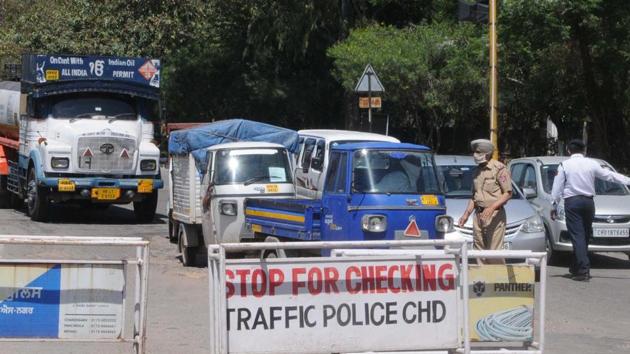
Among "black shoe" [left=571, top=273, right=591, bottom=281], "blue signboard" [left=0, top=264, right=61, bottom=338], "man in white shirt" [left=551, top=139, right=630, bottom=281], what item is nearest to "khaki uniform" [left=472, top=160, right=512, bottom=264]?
"man in white shirt" [left=551, top=139, right=630, bottom=281]

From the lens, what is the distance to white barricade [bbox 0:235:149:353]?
764 cm

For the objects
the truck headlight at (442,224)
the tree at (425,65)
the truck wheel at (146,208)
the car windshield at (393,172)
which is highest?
the tree at (425,65)

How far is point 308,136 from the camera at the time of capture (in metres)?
17.4

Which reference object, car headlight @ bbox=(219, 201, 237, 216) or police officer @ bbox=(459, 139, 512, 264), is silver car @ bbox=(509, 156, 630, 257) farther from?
car headlight @ bbox=(219, 201, 237, 216)

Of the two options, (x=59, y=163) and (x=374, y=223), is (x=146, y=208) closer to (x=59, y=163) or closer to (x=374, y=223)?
(x=59, y=163)

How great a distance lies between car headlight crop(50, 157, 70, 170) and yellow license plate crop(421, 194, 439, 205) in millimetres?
9826

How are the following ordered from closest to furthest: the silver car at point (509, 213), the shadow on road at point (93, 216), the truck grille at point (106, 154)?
the silver car at point (509, 213)
the truck grille at point (106, 154)
the shadow on road at point (93, 216)

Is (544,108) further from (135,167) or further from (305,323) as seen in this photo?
(305,323)

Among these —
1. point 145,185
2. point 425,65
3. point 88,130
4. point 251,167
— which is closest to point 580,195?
point 251,167

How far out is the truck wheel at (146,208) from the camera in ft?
70.3

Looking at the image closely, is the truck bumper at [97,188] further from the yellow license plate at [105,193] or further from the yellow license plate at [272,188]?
the yellow license plate at [272,188]

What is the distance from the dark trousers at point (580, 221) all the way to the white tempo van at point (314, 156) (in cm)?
329

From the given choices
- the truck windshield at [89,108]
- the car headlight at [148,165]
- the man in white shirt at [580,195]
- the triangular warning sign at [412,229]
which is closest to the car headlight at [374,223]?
the triangular warning sign at [412,229]

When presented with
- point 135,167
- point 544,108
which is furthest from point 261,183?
point 544,108
